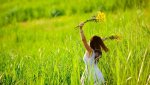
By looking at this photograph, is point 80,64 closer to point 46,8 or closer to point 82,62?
point 82,62

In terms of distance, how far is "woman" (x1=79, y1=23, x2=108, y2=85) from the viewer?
3393 millimetres

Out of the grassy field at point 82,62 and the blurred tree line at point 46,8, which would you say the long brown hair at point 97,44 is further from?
the blurred tree line at point 46,8

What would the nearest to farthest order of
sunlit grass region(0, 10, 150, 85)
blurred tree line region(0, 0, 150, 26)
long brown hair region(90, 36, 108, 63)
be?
sunlit grass region(0, 10, 150, 85) < long brown hair region(90, 36, 108, 63) < blurred tree line region(0, 0, 150, 26)

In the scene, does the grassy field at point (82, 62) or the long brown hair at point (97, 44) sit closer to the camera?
the grassy field at point (82, 62)

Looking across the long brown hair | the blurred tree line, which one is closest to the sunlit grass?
the long brown hair

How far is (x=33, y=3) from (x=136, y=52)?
12643 millimetres

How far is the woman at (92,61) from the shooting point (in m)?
3.39

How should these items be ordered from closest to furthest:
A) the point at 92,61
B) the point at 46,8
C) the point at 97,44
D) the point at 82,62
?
the point at 92,61
the point at 97,44
the point at 82,62
the point at 46,8

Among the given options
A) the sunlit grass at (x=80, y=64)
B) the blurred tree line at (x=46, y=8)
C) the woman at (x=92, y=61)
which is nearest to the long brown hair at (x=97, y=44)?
the woman at (x=92, y=61)

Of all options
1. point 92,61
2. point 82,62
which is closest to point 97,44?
point 92,61

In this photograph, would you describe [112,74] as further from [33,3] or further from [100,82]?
[33,3]

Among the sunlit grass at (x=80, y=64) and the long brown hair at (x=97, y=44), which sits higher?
the long brown hair at (x=97, y=44)

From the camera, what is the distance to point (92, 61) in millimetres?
3561

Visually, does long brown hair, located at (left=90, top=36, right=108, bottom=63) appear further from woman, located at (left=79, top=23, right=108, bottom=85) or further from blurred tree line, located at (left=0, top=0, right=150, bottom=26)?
blurred tree line, located at (left=0, top=0, right=150, bottom=26)
